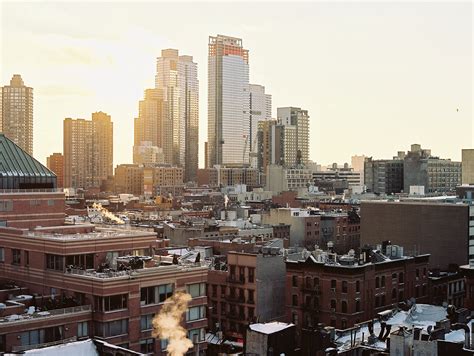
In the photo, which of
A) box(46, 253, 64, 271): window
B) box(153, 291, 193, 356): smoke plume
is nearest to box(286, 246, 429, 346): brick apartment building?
box(153, 291, 193, 356): smoke plume

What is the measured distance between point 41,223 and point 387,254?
39807mm

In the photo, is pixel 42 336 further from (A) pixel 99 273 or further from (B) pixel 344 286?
(B) pixel 344 286

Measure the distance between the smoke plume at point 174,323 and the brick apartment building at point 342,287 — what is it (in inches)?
714

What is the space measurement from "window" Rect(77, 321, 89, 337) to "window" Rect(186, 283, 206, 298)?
962 cm

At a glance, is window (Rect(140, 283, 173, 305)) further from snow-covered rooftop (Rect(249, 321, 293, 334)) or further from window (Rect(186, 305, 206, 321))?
snow-covered rooftop (Rect(249, 321, 293, 334))

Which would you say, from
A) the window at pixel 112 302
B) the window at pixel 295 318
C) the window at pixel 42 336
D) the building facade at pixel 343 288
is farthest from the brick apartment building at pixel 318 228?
the window at pixel 42 336

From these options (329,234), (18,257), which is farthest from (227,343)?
(329,234)

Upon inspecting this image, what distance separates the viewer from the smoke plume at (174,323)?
189 feet

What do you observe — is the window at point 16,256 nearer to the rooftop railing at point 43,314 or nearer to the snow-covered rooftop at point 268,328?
the rooftop railing at point 43,314

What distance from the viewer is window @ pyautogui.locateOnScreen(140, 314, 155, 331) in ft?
187

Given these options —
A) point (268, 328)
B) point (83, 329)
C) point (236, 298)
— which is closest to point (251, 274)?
point (236, 298)

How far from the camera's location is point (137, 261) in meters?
59.6

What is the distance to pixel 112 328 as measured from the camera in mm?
55062

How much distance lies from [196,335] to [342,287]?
21.3m
